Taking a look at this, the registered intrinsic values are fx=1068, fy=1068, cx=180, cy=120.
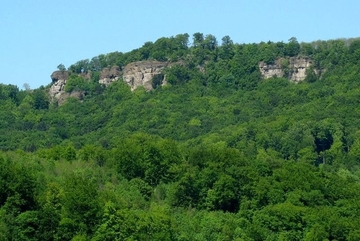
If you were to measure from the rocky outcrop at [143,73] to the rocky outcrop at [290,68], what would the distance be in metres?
16.5

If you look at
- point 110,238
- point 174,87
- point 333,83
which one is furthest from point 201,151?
point 174,87

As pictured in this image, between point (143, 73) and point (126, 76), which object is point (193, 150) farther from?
point (126, 76)

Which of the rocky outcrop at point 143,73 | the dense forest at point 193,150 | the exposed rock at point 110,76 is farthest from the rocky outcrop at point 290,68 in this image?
the exposed rock at point 110,76

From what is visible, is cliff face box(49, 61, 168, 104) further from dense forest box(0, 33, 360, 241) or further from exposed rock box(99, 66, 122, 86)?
dense forest box(0, 33, 360, 241)

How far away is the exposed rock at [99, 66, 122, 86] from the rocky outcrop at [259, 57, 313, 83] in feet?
76.8

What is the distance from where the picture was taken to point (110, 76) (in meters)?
173

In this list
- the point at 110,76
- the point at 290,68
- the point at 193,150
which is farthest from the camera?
the point at 110,76

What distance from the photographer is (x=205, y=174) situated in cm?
7531

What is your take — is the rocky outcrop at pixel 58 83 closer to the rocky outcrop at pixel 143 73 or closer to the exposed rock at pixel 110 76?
the exposed rock at pixel 110 76

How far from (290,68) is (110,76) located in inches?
1161

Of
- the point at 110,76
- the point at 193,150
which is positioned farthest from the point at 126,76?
the point at 193,150

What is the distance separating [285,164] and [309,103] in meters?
59.2

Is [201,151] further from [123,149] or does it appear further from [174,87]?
[174,87]

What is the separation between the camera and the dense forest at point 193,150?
2403 inches
